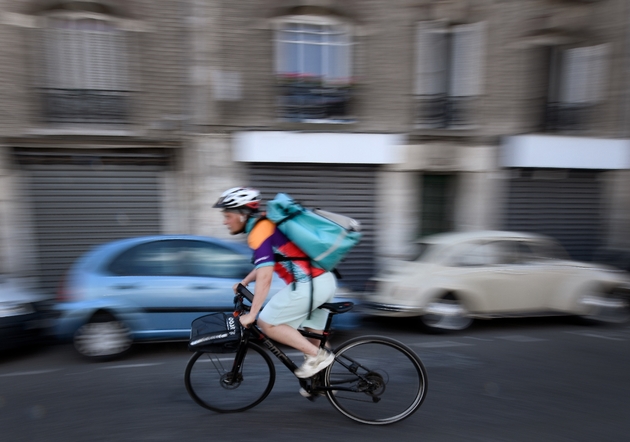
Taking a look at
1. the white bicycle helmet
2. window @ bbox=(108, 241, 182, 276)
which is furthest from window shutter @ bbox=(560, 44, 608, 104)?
the white bicycle helmet

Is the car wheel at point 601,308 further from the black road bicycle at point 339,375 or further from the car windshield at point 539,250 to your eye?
Result: the black road bicycle at point 339,375

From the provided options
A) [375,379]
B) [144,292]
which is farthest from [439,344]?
[144,292]

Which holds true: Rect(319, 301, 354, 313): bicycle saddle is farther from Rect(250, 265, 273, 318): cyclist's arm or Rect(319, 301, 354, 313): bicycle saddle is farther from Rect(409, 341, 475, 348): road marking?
Rect(409, 341, 475, 348): road marking

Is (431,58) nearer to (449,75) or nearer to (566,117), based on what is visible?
(449,75)

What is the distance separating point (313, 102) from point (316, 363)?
7005mm

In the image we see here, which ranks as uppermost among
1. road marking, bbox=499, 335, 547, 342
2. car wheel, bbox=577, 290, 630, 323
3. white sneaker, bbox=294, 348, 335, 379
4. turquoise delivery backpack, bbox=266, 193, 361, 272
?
turquoise delivery backpack, bbox=266, 193, 361, 272

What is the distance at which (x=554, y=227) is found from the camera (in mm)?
10945

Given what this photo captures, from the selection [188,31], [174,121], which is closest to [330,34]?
[188,31]

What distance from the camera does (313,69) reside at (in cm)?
966

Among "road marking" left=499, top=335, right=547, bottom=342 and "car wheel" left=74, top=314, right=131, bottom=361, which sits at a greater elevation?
"car wheel" left=74, top=314, right=131, bottom=361

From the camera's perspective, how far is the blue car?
204 inches

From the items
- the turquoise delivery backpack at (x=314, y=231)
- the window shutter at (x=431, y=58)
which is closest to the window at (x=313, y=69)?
the window shutter at (x=431, y=58)

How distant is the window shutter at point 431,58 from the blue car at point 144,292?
6163mm

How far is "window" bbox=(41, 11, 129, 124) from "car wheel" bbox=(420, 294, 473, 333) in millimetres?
6498
